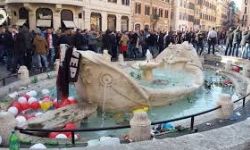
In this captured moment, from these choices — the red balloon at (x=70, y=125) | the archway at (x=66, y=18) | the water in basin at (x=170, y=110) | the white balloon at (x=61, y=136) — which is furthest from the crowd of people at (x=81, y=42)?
the archway at (x=66, y=18)

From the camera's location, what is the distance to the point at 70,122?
26.0 ft

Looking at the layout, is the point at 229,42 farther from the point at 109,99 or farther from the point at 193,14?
the point at 193,14

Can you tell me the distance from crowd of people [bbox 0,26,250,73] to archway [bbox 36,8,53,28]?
12.8 m

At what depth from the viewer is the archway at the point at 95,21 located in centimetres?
3644

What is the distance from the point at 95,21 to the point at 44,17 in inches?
250

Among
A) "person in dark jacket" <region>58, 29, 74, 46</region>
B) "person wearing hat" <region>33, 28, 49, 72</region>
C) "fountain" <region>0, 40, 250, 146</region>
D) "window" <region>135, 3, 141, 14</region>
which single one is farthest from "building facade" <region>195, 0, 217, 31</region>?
"fountain" <region>0, 40, 250, 146</region>

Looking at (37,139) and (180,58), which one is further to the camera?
(180,58)

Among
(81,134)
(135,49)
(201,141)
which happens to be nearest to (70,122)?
(81,134)

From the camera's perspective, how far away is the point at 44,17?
32312 mm

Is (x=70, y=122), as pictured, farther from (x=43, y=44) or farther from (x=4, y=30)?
(x=4, y=30)

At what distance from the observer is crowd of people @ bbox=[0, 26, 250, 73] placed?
14.5 metres

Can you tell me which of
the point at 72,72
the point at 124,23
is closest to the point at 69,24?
the point at 124,23

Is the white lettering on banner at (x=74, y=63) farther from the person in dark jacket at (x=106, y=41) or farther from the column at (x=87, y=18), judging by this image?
the column at (x=87, y=18)

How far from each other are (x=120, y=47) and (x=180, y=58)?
16.4 feet
